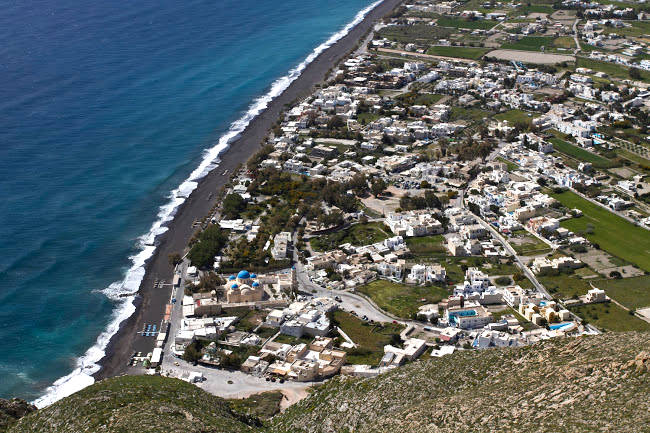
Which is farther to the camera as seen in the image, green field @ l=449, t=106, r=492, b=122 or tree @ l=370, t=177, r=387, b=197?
green field @ l=449, t=106, r=492, b=122

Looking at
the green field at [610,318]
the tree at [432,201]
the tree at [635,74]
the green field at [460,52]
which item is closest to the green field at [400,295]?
the green field at [610,318]

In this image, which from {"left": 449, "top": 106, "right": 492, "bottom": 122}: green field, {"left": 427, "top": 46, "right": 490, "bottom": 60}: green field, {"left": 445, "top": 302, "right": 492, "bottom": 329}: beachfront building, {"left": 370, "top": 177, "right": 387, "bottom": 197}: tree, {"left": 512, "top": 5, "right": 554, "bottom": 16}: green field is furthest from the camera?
{"left": 512, "top": 5, "right": 554, "bottom": 16}: green field

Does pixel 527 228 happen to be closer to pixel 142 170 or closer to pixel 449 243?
pixel 449 243

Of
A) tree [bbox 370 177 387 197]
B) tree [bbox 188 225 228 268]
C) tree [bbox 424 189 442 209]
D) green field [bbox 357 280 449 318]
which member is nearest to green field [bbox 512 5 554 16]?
tree [bbox 370 177 387 197]

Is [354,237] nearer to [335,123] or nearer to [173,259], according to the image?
[173,259]

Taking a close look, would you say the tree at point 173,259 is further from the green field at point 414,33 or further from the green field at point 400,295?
the green field at point 414,33

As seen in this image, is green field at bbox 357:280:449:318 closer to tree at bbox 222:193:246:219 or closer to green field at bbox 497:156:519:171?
tree at bbox 222:193:246:219
